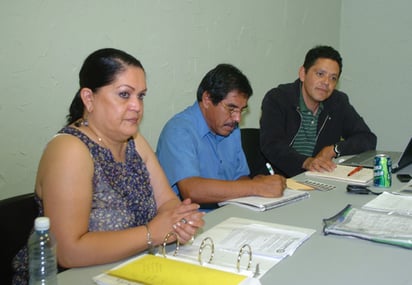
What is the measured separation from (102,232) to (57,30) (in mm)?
1042

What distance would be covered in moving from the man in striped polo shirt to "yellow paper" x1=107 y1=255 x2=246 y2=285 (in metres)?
1.51

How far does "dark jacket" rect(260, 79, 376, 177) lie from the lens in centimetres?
250

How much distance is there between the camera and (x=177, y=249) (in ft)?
3.91

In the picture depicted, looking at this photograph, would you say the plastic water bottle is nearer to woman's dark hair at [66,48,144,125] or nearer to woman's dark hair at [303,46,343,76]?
woman's dark hair at [66,48,144,125]

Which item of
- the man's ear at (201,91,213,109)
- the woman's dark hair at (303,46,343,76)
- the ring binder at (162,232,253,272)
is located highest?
the woman's dark hair at (303,46,343,76)

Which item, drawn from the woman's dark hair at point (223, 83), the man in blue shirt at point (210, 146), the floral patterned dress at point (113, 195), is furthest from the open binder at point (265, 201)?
the woman's dark hair at point (223, 83)

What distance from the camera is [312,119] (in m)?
2.79

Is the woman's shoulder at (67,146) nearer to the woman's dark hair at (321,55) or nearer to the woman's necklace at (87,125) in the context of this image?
the woman's necklace at (87,125)

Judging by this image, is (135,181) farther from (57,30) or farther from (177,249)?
(57,30)

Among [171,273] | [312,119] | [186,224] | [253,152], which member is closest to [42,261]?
[171,273]

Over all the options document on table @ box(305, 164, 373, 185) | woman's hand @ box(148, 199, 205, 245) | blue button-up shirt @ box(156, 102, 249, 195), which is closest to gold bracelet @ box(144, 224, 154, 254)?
woman's hand @ box(148, 199, 205, 245)

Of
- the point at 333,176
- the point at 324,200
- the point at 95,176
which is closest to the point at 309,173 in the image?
the point at 333,176

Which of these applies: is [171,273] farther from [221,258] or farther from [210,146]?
[210,146]

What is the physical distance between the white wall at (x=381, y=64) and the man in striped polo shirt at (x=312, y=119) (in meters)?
1.38
